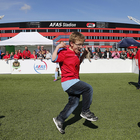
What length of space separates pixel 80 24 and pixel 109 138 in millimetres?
71090

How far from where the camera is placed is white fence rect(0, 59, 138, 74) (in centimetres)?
1312

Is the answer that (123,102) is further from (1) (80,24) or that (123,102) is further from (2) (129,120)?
(1) (80,24)

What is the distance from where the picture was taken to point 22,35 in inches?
653

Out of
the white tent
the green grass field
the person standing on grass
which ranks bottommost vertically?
the green grass field

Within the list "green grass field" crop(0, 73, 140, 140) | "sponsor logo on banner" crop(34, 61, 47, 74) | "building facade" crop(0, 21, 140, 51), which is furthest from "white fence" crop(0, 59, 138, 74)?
"building facade" crop(0, 21, 140, 51)

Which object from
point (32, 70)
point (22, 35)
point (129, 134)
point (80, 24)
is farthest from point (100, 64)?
point (80, 24)

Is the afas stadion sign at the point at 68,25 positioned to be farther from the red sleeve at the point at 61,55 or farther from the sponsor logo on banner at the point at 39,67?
the red sleeve at the point at 61,55

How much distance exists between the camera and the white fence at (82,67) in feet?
43.1

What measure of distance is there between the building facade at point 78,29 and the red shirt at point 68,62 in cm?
6444

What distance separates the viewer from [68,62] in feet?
8.68

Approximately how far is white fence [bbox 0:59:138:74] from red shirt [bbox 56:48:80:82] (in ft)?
34.6

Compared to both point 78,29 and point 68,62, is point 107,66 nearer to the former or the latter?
point 68,62

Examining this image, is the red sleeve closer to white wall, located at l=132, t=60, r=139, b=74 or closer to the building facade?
white wall, located at l=132, t=60, r=139, b=74

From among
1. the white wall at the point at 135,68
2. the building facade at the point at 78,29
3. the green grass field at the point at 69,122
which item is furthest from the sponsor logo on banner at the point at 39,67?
the building facade at the point at 78,29
